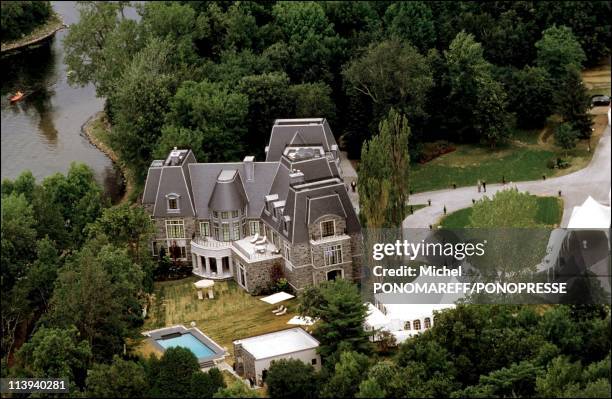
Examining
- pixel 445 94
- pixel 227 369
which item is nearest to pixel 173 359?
pixel 227 369

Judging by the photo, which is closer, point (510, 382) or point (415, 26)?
point (510, 382)

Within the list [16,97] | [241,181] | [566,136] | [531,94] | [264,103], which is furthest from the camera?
[16,97]

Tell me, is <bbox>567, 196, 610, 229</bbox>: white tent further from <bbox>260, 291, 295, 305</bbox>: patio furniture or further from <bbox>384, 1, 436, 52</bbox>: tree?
<bbox>384, 1, 436, 52</bbox>: tree

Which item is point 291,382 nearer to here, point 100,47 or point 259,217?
point 259,217

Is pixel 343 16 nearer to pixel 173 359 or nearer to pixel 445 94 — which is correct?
pixel 445 94

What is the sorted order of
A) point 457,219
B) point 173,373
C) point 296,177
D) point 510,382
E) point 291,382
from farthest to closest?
point 457,219
point 296,177
point 173,373
point 291,382
point 510,382

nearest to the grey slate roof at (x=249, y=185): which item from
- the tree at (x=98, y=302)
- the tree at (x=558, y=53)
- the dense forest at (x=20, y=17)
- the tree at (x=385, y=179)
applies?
the tree at (x=385, y=179)

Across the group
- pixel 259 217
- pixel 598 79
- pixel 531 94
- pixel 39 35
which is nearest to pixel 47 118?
pixel 39 35

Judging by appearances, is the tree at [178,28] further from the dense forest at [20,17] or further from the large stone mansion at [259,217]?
the large stone mansion at [259,217]
